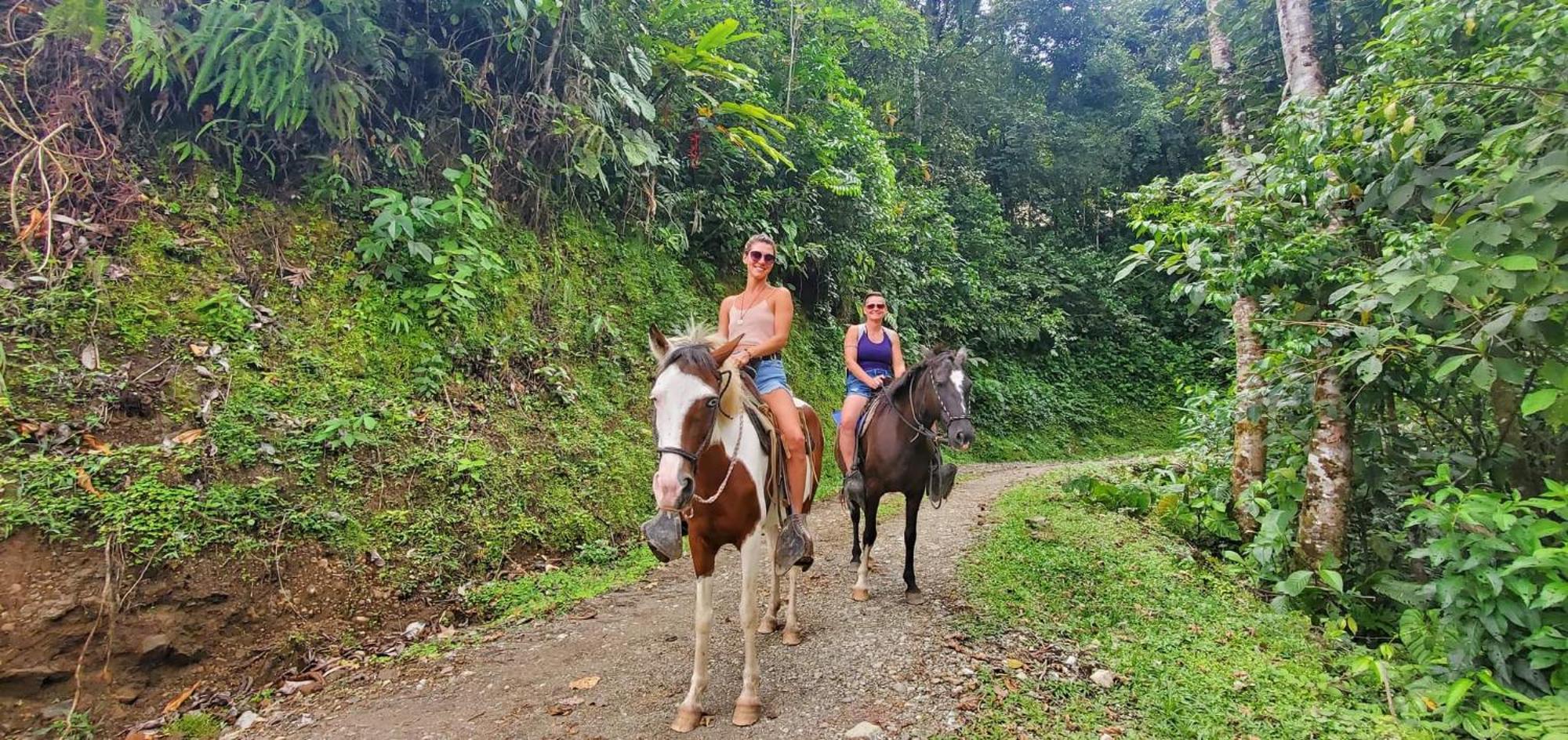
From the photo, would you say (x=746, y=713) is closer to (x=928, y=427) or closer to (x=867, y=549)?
(x=867, y=549)

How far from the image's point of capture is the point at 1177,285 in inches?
194

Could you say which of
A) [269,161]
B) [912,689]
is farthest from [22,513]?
[912,689]

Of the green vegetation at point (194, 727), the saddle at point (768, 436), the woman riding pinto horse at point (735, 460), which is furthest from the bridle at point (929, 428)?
the green vegetation at point (194, 727)

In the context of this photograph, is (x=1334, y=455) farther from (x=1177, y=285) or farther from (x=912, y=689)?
(x=912, y=689)

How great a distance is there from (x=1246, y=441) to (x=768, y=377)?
16.7ft

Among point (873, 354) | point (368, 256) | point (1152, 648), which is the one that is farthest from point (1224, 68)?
point (368, 256)

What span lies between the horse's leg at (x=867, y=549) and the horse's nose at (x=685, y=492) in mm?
2616

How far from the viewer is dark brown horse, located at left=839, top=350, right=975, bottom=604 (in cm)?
491

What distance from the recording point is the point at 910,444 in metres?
5.03

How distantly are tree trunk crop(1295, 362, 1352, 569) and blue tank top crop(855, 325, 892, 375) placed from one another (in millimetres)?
3272

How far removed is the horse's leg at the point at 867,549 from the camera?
500cm

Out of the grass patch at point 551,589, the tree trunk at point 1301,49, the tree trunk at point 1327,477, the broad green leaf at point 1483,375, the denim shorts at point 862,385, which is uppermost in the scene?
the tree trunk at point 1301,49

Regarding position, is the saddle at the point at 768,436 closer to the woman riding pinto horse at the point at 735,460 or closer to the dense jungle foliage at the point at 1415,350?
the woman riding pinto horse at the point at 735,460

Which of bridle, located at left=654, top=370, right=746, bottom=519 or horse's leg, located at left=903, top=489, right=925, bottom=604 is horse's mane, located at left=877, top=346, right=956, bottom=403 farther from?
bridle, located at left=654, top=370, right=746, bottom=519
